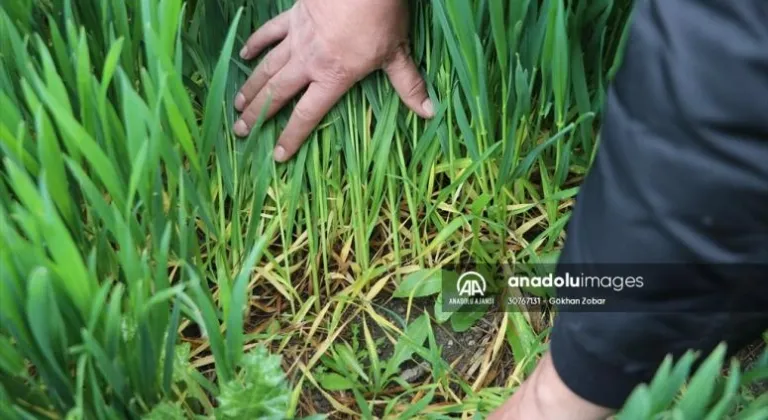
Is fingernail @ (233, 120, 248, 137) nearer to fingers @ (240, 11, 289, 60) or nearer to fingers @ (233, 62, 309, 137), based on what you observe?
fingers @ (233, 62, 309, 137)

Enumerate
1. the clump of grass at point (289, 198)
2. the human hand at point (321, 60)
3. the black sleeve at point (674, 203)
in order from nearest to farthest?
the black sleeve at point (674, 203) → the clump of grass at point (289, 198) → the human hand at point (321, 60)

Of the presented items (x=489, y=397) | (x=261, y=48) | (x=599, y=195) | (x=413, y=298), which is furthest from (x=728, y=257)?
(x=261, y=48)

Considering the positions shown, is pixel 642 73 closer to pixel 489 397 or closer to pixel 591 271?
pixel 591 271

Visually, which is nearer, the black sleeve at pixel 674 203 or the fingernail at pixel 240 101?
the black sleeve at pixel 674 203

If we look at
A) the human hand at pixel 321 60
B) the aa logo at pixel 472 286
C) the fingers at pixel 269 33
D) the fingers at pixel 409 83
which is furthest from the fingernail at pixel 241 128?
the aa logo at pixel 472 286

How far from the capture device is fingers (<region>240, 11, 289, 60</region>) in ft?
3.77

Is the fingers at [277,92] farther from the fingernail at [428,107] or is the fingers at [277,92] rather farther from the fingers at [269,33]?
the fingernail at [428,107]

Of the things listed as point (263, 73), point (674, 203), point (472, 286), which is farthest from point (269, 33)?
point (674, 203)

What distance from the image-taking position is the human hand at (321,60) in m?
1.09

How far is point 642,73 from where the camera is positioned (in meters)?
0.59

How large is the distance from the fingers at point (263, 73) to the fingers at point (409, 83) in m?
0.15

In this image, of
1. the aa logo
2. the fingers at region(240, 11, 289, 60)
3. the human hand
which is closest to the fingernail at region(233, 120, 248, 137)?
the human hand

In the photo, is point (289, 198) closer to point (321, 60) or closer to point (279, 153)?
point (279, 153)

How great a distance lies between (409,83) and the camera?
3.74 feet
